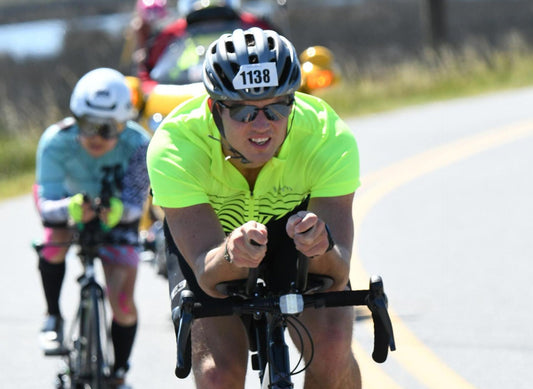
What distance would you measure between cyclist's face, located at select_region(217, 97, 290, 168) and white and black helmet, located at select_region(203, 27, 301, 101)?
39 mm

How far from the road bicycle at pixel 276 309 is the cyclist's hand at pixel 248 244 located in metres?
0.16

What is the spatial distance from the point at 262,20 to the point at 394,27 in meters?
30.7

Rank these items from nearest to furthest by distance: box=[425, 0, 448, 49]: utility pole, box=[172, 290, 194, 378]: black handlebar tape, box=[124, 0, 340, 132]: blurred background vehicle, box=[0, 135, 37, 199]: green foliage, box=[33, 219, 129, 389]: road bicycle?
box=[172, 290, 194, 378]: black handlebar tape
box=[33, 219, 129, 389]: road bicycle
box=[124, 0, 340, 132]: blurred background vehicle
box=[0, 135, 37, 199]: green foliage
box=[425, 0, 448, 49]: utility pole

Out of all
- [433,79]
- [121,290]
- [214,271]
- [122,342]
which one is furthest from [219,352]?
[433,79]

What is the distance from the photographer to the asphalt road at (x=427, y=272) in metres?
7.10

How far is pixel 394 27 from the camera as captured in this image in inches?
1581

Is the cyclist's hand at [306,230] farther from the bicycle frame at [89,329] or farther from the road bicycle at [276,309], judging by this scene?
the bicycle frame at [89,329]

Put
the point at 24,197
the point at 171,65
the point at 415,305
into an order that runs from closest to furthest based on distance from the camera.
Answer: the point at 415,305
the point at 171,65
the point at 24,197

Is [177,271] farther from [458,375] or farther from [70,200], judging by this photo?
[458,375]

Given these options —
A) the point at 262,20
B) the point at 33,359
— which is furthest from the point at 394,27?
the point at 33,359

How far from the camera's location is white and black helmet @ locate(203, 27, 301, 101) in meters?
4.33

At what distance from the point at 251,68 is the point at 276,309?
874 mm

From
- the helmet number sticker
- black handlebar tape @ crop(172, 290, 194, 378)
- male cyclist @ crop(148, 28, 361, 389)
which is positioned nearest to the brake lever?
male cyclist @ crop(148, 28, 361, 389)

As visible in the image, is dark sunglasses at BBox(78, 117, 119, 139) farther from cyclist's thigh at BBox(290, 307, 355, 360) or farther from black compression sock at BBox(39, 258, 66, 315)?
cyclist's thigh at BBox(290, 307, 355, 360)
